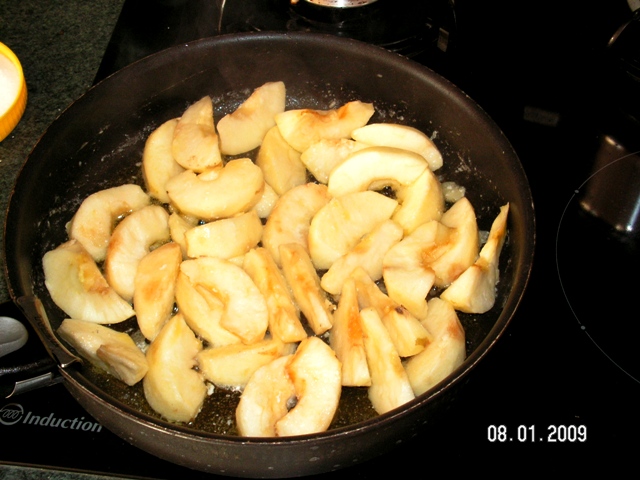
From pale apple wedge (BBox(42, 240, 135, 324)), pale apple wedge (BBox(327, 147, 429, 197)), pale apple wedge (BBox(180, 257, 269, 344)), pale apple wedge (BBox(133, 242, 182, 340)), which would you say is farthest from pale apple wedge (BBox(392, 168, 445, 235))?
pale apple wedge (BBox(42, 240, 135, 324))

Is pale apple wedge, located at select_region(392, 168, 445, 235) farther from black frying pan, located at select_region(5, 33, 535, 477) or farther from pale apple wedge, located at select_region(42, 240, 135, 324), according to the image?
pale apple wedge, located at select_region(42, 240, 135, 324)

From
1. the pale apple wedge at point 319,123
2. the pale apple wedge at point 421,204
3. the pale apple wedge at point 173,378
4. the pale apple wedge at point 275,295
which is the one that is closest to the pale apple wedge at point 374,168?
the pale apple wedge at point 421,204

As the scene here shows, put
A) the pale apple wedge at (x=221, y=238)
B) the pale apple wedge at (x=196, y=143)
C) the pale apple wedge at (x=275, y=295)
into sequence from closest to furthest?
the pale apple wedge at (x=275, y=295) → the pale apple wedge at (x=221, y=238) → the pale apple wedge at (x=196, y=143)

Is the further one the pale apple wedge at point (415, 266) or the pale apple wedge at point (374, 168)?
the pale apple wedge at point (374, 168)

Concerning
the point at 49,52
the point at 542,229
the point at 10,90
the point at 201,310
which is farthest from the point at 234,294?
the point at 49,52

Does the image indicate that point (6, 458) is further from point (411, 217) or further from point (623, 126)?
point (623, 126)

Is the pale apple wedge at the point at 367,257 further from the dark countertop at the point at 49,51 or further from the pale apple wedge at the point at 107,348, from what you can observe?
the dark countertop at the point at 49,51
